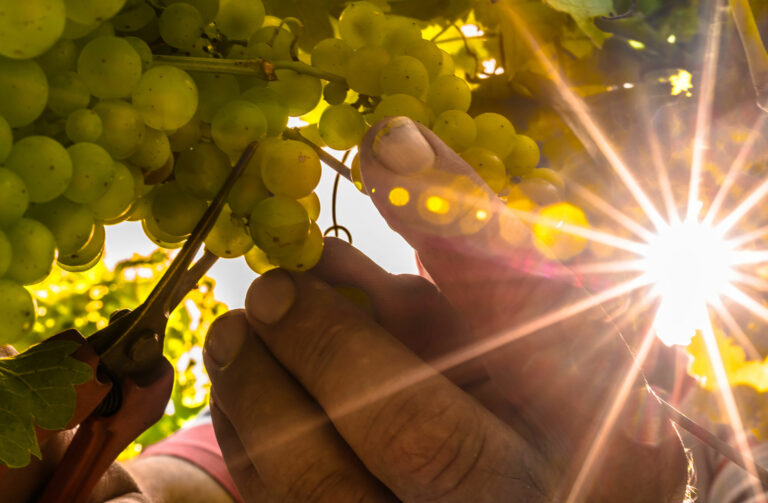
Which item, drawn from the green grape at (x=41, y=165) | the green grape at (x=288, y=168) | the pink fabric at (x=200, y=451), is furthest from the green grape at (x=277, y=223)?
the pink fabric at (x=200, y=451)

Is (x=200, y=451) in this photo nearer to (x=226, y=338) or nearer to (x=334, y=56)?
(x=226, y=338)

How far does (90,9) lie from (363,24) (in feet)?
0.66

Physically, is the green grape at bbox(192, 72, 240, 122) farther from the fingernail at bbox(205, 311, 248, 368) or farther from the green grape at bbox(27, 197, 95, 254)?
the fingernail at bbox(205, 311, 248, 368)

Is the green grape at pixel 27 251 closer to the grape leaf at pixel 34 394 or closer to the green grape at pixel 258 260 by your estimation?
the grape leaf at pixel 34 394

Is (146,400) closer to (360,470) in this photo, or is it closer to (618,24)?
(360,470)

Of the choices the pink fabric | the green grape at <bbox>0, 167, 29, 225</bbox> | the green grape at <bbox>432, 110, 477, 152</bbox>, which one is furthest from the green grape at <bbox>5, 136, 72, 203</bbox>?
the pink fabric

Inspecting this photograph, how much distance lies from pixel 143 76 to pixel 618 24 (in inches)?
16.1

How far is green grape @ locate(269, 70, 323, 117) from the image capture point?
43 cm

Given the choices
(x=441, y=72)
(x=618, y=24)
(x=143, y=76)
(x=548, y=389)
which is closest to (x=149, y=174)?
(x=143, y=76)

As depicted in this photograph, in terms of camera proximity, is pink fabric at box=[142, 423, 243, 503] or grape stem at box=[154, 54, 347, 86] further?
pink fabric at box=[142, 423, 243, 503]

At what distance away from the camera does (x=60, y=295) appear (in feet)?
Answer: 2.53

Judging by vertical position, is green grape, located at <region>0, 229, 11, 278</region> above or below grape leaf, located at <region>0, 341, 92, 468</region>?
above

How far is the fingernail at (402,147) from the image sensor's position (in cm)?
38

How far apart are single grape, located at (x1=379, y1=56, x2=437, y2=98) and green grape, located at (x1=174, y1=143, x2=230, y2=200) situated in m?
0.11
